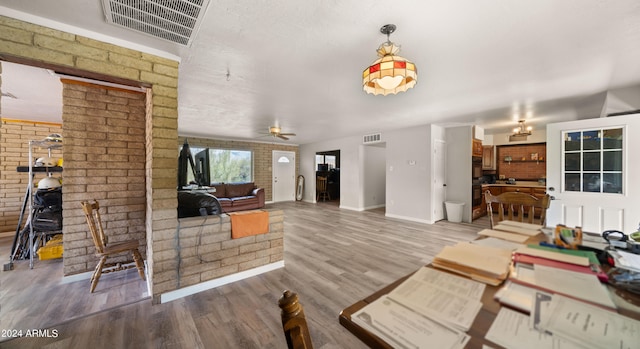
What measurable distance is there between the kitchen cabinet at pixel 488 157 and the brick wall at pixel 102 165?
744 centimetres

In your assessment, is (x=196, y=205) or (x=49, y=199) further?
(x=49, y=199)

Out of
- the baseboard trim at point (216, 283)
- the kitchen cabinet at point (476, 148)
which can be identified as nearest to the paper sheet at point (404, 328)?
the baseboard trim at point (216, 283)

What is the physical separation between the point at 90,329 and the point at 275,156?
23.6 ft

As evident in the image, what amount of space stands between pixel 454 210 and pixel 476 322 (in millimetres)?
5481

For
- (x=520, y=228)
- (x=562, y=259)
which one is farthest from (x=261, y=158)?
(x=562, y=259)

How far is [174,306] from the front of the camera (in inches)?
81.0

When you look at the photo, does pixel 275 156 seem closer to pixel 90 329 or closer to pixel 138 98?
pixel 138 98

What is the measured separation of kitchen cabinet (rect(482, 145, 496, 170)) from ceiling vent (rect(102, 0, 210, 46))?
6.96 meters

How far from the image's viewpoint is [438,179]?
18.0ft

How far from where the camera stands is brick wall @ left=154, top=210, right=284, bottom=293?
213 cm

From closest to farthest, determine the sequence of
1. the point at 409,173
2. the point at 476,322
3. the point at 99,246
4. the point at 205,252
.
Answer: the point at 476,322 → the point at 99,246 → the point at 205,252 → the point at 409,173

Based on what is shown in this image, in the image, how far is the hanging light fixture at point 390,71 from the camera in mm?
1590

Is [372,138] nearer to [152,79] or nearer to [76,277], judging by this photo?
[152,79]

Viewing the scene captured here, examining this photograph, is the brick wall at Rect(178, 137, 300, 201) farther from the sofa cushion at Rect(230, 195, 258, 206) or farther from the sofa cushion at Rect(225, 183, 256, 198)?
the sofa cushion at Rect(230, 195, 258, 206)
